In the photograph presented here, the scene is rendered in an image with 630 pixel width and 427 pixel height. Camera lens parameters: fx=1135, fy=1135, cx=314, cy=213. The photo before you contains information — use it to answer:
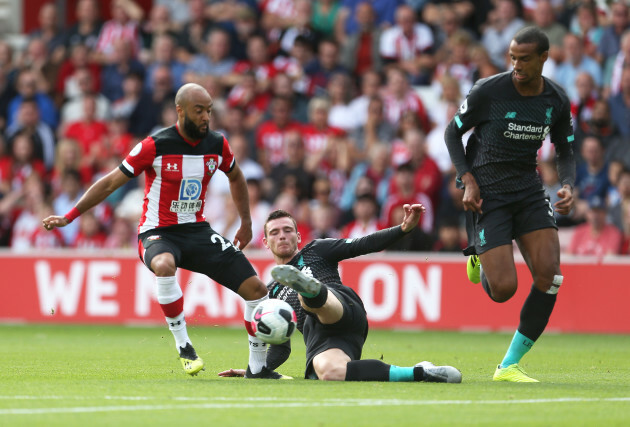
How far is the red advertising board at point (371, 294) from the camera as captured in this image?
14.9 meters

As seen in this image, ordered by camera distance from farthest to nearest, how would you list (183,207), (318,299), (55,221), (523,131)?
(183,207) → (55,221) → (523,131) → (318,299)

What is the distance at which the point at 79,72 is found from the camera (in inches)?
765

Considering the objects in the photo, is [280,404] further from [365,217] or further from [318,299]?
[365,217]

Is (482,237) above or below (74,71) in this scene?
below

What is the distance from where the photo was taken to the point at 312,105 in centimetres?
1767

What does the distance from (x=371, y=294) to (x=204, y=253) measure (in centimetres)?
699

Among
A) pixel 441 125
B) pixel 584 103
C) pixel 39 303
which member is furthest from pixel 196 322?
pixel 584 103

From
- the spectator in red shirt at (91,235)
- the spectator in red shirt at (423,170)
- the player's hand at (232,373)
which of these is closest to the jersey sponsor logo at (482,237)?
the player's hand at (232,373)

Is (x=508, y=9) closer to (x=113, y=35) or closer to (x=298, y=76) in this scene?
(x=298, y=76)

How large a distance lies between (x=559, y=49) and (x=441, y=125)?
2.07 metres

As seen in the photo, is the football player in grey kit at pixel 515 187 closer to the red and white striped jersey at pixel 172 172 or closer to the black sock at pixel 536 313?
the black sock at pixel 536 313

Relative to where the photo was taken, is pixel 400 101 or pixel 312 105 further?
pixel 312 105

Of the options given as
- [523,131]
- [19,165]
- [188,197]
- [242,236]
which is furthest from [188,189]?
[19,165]

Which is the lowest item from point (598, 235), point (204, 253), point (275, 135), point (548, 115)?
point (204, 253)
